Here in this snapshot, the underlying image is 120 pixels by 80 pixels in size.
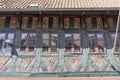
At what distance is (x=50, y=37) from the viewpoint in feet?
40.5

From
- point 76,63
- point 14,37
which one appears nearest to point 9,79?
point 14,37

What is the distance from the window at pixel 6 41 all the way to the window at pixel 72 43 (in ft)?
8.48

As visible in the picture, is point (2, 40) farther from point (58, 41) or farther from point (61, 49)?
point (61, 49)

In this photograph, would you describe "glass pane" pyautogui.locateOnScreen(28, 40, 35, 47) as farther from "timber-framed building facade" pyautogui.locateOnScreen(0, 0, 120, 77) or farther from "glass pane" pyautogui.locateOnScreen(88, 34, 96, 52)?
"glass pane" pyautogui.locateOnScreen(88, 34, 96, 52)

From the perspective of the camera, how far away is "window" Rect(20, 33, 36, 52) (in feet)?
39.5

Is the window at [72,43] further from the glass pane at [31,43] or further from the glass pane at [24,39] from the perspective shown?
the glass pane at [24,39]

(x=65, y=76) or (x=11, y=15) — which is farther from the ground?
(x=11, y=15)

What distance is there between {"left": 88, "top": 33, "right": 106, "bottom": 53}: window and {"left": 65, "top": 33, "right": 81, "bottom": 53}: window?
0.55 meters

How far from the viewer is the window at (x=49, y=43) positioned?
474 inches

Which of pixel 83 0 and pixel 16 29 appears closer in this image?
pixel 16 29

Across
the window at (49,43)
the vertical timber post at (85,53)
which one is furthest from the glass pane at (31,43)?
the vertical timber post at (85,53)

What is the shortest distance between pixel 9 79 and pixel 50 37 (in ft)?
9.04

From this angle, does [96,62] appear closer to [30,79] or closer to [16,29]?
[30,79]

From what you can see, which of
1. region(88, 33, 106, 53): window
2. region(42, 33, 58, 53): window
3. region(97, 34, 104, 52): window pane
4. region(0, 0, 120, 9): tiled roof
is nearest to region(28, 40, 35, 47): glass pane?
region(42, 33, 58, 53): window
